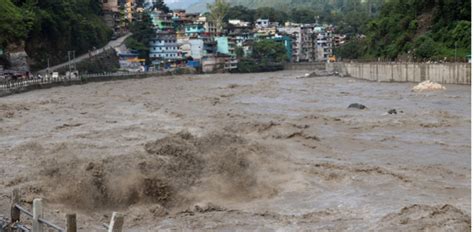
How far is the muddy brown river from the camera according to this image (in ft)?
44.7

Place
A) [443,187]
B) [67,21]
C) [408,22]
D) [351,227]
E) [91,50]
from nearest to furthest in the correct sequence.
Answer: [351,227] → [443,187] → [408,22] → [67,21] → [91,50]

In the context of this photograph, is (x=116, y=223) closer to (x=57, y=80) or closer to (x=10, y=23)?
(x=10, y=23)

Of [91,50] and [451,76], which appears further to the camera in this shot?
[91,50]

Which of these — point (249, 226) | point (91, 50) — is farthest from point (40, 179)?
point (91, 50)

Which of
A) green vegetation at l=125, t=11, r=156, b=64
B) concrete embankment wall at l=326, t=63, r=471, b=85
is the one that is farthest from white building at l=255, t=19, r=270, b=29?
concrete embankment wall at l=326, t=63, r=471, b=85

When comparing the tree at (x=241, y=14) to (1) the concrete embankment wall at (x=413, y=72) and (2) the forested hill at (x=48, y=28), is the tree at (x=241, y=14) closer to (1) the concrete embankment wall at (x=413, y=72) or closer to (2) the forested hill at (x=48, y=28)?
(2) the forested hill at (x=48, y=28)

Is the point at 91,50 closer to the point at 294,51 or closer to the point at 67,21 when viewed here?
the point at 67,21

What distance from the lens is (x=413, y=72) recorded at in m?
60.2

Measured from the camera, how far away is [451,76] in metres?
54.2

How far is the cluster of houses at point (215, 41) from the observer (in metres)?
108

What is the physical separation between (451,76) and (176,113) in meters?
29.4

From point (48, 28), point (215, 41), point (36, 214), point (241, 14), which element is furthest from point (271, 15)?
point (36, 214)

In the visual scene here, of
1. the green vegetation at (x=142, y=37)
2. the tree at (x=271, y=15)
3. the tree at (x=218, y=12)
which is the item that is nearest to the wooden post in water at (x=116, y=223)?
the green vegetation at (x=142, y=37)

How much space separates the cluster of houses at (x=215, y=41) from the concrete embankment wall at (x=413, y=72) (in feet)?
120
